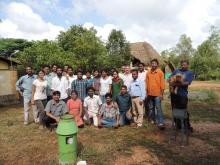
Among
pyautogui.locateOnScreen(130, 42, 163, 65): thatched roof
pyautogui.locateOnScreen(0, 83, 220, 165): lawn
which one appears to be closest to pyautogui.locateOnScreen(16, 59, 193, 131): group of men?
pyautogui.locateOnScreen(0, 83, 220, 165): lawn

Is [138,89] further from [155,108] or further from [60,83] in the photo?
[60,83]

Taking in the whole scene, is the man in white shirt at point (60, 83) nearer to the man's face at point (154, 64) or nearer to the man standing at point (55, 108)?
the man standing at point (55, 108)

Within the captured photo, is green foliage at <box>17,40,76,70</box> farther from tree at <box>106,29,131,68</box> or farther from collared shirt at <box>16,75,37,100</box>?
tree at <box>106,29,131,68</box>

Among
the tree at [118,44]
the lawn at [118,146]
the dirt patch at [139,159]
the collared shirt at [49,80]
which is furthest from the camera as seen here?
the tree at [118,44]

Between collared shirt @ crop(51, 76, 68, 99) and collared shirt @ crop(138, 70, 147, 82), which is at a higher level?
collared shirt @ crop(138, 70, 147, 82)

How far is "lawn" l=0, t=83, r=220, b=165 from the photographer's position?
5621 mm

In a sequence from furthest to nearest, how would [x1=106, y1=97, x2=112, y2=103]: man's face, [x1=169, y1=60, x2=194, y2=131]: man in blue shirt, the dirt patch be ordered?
[x1=106, y1=97, x2=112, y2=103]: man's face
[x1=169, y1=60, x2=194, y2=131]: man in blue shirt
the dirt patch

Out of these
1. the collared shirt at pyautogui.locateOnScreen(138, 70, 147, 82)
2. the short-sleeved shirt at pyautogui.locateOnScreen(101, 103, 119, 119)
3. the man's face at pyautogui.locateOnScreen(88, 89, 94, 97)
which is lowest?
the short-sleeved shirt at pyautogui.locateOnScreen(101, 103, 119, 119)

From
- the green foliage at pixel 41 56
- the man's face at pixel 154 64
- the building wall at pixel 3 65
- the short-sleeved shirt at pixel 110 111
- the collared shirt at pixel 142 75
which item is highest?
the green foliage at pixel 41 56

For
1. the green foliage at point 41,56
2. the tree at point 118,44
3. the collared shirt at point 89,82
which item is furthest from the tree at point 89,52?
the collared shirt at point 89,82

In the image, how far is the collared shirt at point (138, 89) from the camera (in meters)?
8.19

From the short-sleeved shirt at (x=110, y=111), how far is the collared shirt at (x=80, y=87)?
0.82m

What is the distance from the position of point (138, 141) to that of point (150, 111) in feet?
6.69

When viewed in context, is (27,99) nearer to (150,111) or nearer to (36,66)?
(150,111)
